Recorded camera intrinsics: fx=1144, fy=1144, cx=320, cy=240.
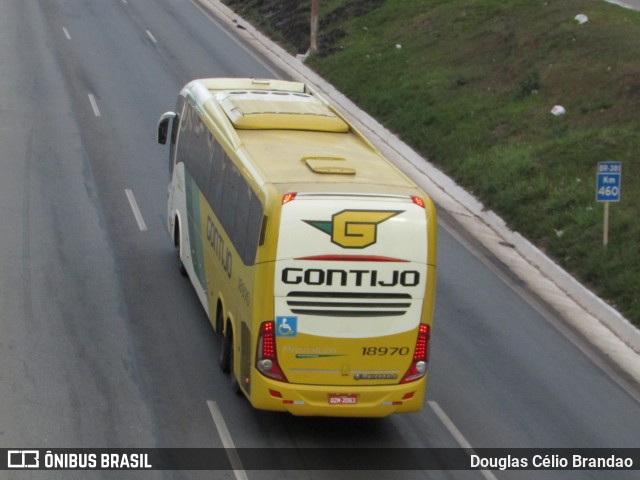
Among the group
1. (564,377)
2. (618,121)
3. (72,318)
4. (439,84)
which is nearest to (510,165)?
(618,121)

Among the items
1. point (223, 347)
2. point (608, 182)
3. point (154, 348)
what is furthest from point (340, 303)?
point (608, 182)

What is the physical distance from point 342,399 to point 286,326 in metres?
1.11

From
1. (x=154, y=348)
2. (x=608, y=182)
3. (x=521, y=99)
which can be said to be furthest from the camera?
(x=521, y=99)

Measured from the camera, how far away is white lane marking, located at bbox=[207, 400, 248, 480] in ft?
42.9

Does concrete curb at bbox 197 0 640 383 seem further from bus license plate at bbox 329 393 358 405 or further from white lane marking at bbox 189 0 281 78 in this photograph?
bus license plate at bbox 329 393 358 405

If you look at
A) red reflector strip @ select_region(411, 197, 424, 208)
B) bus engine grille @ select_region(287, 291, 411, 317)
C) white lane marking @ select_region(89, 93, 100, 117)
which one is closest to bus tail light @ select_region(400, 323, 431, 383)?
bus engine grille @ select_region(287, 291, 411, 317)

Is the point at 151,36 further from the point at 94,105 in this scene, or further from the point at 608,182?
the point at 608,182

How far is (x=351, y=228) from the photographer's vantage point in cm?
1324

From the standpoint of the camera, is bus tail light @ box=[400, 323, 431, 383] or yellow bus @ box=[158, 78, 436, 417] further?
bus tail light @ box=[400, 323, 431, 383]

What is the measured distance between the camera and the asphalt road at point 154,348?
46.6 feet

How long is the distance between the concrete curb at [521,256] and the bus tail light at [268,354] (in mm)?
6619

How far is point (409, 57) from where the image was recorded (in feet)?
118

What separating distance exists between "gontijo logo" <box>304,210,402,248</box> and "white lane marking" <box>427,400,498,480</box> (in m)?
3.01

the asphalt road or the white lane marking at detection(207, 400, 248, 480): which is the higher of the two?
the white lane marking at detection(207, 400, 248, 480)
